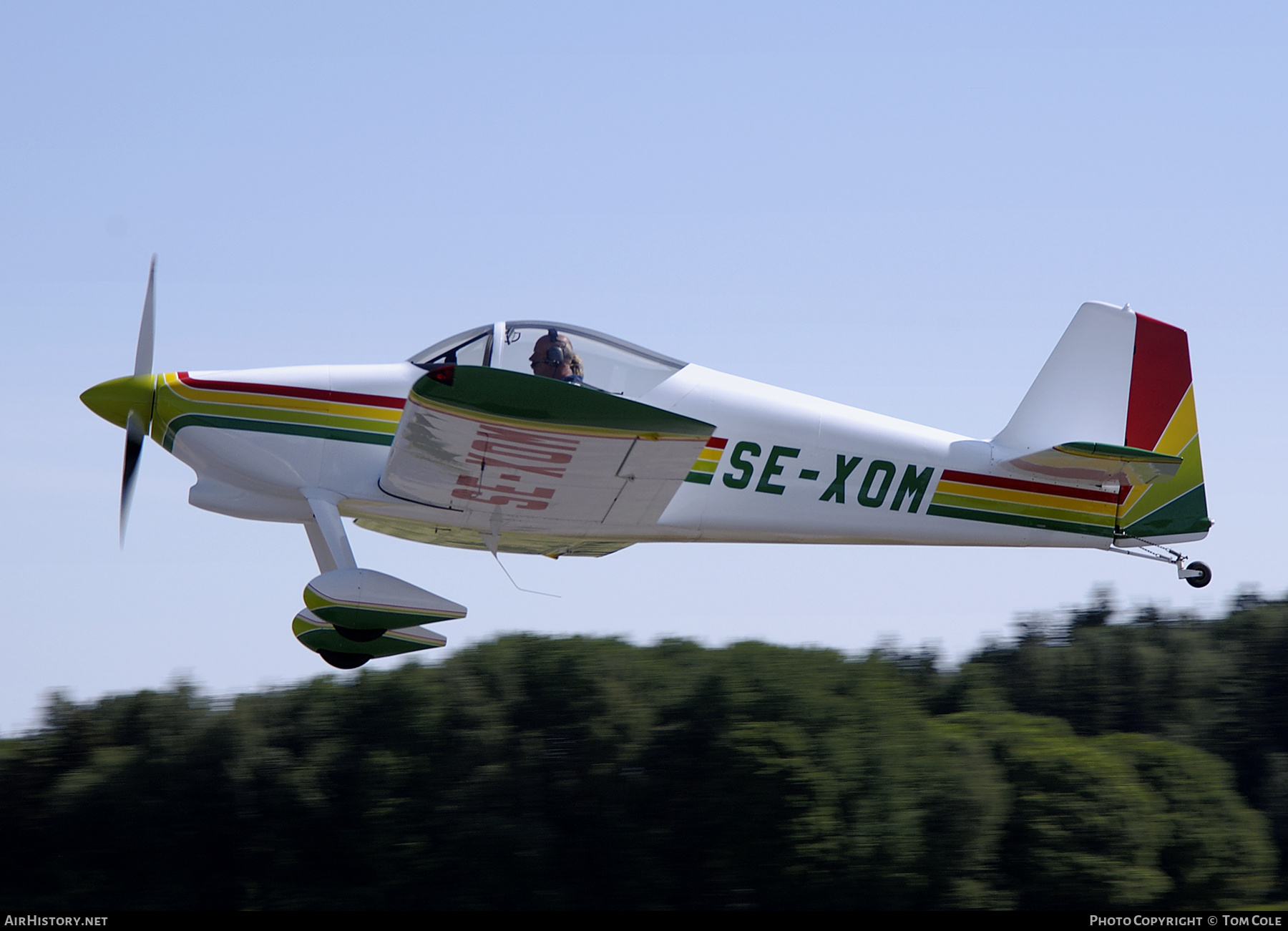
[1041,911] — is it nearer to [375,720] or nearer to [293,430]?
[375,720]

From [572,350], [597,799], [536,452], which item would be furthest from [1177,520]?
[597,799]

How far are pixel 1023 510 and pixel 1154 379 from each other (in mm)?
1483

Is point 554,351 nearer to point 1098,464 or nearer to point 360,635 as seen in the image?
point 360,635

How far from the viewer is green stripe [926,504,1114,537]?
8555 millimetres

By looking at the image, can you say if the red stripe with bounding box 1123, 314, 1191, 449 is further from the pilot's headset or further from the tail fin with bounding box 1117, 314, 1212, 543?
the pilot's headset

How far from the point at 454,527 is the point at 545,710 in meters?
18.7

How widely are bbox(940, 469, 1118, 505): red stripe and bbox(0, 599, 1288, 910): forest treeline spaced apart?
15.2m

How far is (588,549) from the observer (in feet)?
29.0

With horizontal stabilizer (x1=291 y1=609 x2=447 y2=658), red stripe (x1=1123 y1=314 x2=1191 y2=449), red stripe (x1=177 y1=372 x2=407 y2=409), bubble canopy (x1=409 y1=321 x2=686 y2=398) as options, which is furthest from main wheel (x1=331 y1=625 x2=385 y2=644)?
red stripe (x1=1123 y1=314 x2=1191 y2=449)

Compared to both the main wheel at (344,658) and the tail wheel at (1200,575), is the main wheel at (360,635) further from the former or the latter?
the tail wheel at (1200,575)

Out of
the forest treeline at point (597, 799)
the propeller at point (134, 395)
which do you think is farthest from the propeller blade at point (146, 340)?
the forest treeline at point (597, 799)

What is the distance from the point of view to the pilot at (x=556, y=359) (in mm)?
7383

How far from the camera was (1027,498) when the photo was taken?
8.64m

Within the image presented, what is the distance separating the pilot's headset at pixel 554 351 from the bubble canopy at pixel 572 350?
3 cm
